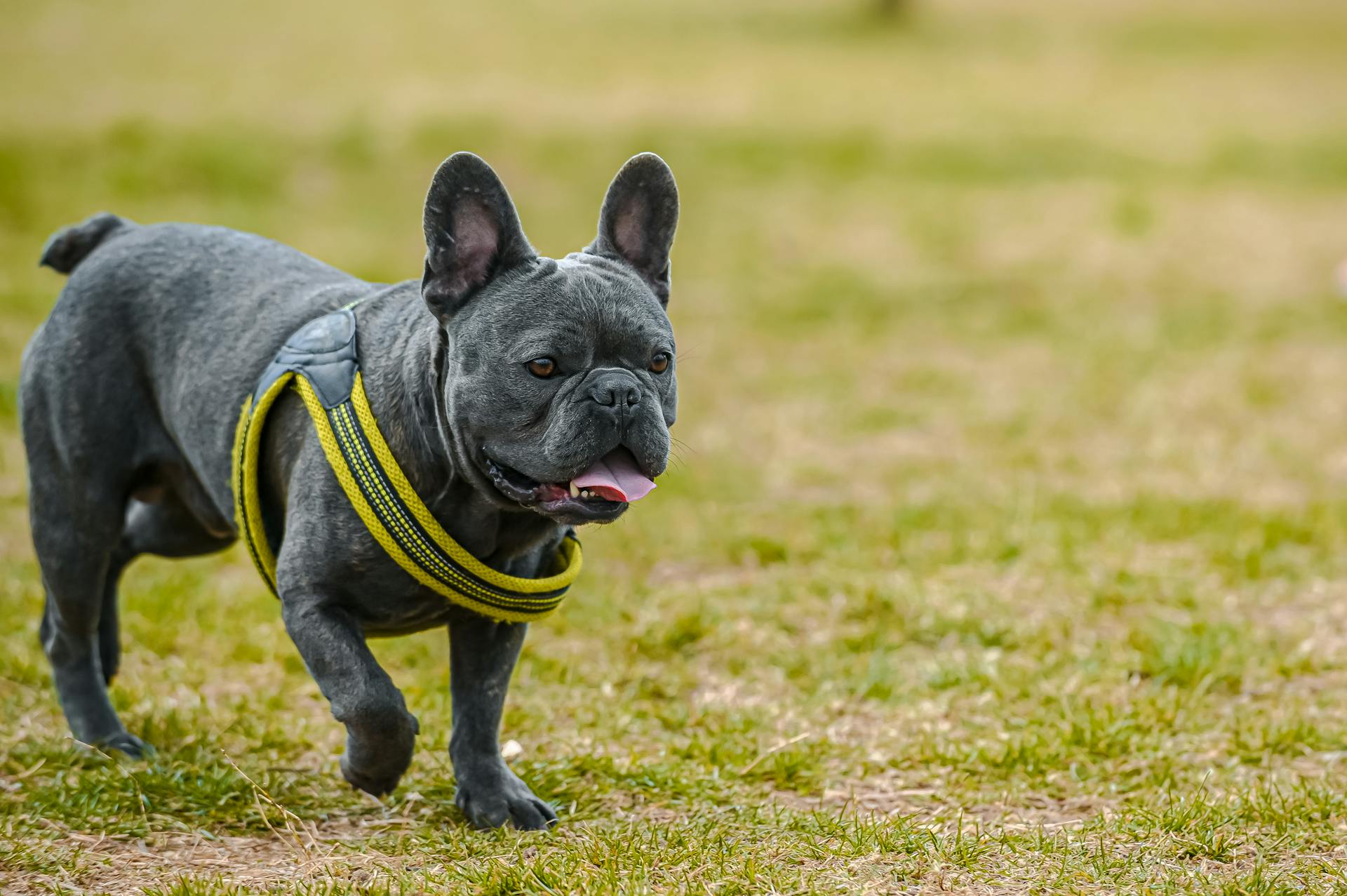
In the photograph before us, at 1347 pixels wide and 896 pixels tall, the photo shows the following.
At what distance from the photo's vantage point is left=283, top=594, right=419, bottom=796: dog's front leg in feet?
12.2

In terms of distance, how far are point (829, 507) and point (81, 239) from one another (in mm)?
4424

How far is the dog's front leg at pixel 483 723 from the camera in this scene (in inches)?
162

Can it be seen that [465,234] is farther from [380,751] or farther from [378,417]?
[380,751]

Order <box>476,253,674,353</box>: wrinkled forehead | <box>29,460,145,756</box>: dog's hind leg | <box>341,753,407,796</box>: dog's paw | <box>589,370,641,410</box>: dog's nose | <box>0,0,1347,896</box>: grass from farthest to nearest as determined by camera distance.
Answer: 1. <box>29,460,145,756</box>: dog's hind leg
2. <box>0,0,1347,896</box>: grass
3. <box>341,753,407,796</box>: dog's paw
4. <box>476,253,674,353</box>: wrinkled forehead
5. <box>589,370,641,410</box>: dog's nose

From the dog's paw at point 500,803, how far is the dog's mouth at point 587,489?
3.14ft

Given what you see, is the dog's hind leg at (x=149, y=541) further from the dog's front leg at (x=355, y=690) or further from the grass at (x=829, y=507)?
the dog's front leg at (x=355, y=690)

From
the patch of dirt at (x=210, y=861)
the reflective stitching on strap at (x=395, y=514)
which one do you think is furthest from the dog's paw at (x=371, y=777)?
the reflective stitching on strap at (x=395, y=514)

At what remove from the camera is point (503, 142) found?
56.5ft

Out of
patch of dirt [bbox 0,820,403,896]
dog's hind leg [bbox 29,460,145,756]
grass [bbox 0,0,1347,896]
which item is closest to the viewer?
patch of dirt [bbox 0,820,403,896]

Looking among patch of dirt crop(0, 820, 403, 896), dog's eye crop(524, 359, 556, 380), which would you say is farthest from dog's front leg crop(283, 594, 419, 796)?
dog's eye crop(524, 359, 556, 380)

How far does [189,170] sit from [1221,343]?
1051 centimetres

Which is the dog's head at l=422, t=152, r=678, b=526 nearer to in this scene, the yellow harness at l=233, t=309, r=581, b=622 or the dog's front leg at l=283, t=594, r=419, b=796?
the yellow harness at l=233, t=309, r=581, b=622

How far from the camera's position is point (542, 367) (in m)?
3.55

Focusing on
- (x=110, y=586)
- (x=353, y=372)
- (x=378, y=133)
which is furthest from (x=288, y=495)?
(x=378, y=133)
